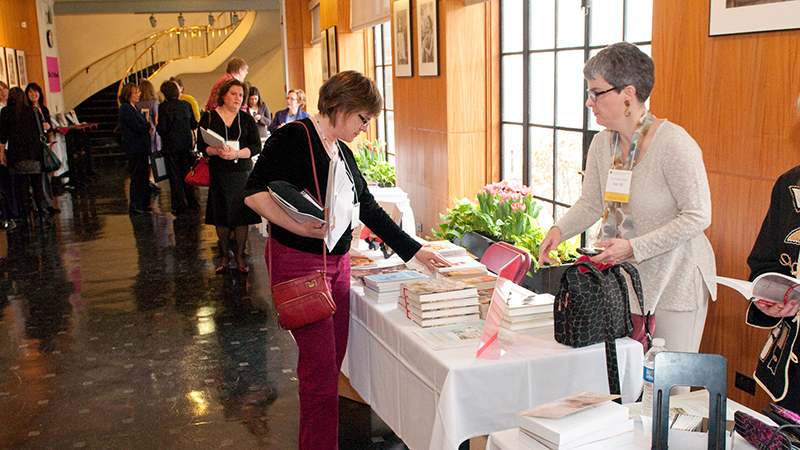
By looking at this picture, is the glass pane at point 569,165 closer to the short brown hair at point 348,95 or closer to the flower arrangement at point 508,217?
the flower arrangement at point 508,217

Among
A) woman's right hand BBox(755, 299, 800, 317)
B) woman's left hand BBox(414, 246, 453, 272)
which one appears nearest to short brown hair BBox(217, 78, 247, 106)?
woman's left hand BBox(414, 246, 453, 272)

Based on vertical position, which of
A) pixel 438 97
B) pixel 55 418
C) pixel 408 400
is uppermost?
pixel 438 97

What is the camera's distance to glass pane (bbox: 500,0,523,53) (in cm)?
494

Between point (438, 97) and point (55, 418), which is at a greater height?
point (438, 97)

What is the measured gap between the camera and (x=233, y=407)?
3.58m

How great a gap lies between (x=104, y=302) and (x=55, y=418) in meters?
2.13

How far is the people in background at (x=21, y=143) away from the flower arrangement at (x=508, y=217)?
608 centimetres

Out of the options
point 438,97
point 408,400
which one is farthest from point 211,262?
point 408,400

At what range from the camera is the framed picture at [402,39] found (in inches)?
246

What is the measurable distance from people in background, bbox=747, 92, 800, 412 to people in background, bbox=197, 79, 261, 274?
4263 millimetres

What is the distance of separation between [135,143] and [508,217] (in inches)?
261

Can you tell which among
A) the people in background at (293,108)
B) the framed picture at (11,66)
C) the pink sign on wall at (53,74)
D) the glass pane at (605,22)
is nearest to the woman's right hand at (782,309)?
the glass pane at (605,22)

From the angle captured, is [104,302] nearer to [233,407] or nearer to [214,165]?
[214,165]

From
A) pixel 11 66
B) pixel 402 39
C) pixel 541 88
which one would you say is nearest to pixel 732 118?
pixel 541 88
